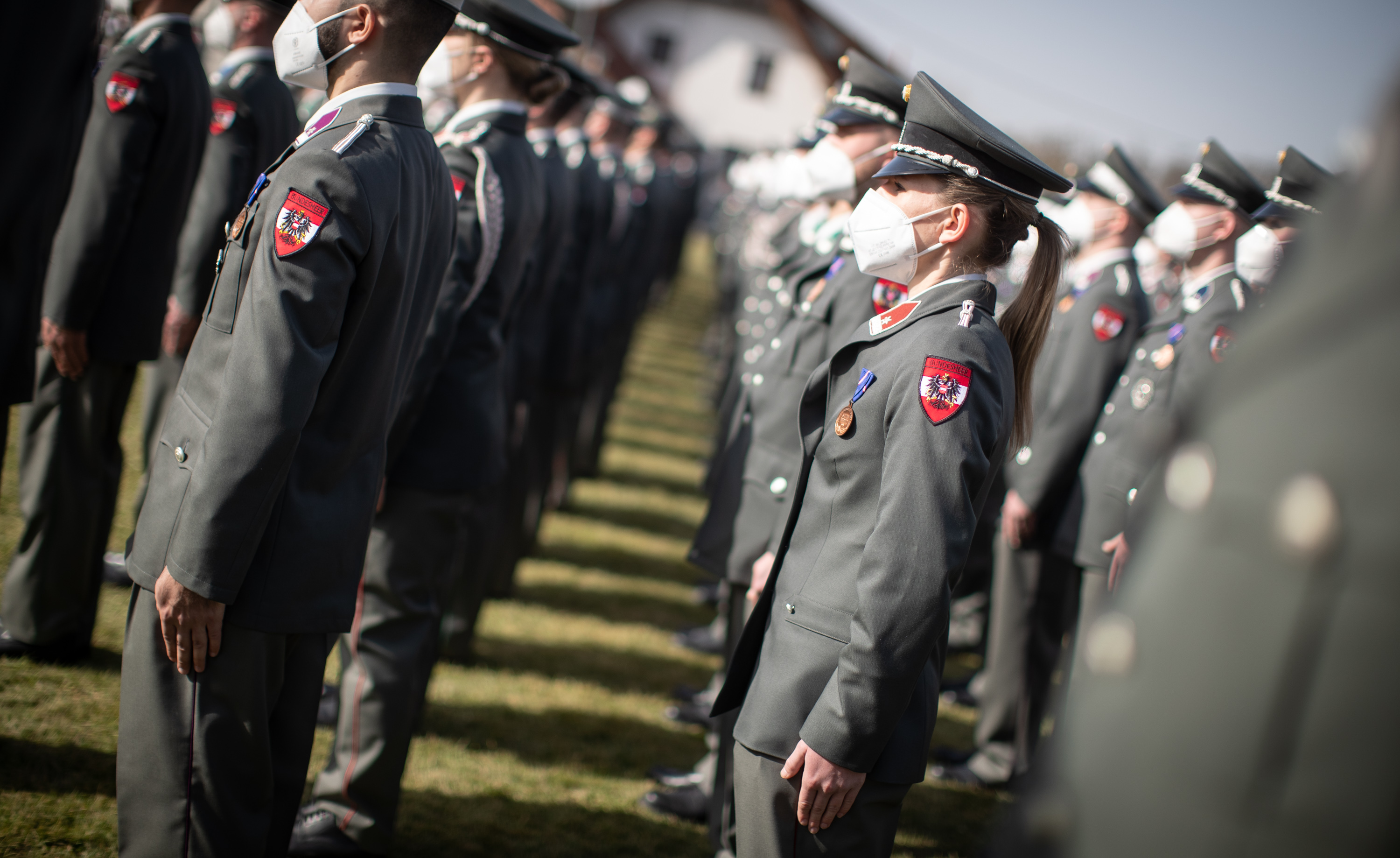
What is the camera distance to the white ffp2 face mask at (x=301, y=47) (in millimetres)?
2223

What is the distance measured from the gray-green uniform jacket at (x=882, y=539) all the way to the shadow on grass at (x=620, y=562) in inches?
175

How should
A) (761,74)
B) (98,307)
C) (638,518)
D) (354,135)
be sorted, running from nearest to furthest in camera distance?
1. (354,135)
2. (98,307)
3. (638,518)
4. (761,74)

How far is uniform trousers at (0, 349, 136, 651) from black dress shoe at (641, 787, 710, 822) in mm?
2246

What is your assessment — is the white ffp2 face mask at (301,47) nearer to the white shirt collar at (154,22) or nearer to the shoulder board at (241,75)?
the white shirt collar at (154,22)

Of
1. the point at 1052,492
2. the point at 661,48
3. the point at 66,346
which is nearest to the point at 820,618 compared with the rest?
the point at 1052,492

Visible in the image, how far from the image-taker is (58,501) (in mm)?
3549

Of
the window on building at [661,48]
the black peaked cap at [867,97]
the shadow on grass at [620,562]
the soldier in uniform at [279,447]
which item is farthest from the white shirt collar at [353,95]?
the window on building at [661,48]

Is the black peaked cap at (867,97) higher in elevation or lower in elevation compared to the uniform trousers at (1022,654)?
higher

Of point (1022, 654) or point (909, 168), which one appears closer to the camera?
point (909, 168)

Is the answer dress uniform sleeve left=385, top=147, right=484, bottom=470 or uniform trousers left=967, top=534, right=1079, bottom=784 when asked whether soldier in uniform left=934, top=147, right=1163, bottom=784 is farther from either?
dress uniform sleeve left=385, top=147, right=484, bottom=470

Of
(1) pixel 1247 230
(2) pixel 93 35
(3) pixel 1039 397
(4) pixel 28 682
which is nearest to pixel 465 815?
(4) pixel 28 682

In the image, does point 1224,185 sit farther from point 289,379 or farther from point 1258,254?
point 289,379

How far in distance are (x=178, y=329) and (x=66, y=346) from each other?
0.53m

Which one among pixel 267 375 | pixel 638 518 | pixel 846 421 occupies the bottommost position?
pixel 638 518
